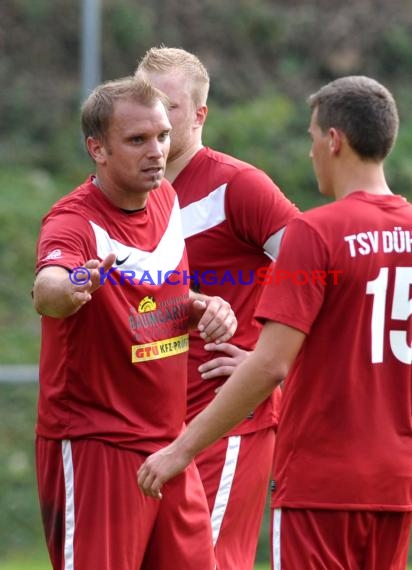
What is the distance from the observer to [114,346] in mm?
4270

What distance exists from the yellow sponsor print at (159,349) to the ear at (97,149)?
71 cm

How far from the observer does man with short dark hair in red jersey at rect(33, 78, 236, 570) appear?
14.0 ft

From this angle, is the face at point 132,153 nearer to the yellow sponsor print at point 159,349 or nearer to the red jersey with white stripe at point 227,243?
the yellow sponsor print at point 159,349

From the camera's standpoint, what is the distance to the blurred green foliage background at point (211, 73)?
38.0ft

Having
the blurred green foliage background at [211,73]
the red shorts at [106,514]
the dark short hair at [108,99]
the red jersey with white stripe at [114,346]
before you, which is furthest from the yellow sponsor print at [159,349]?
the blurred green foliage background at [211,73]

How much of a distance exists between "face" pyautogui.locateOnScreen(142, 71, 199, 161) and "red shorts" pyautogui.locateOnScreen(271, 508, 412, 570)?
180 cm

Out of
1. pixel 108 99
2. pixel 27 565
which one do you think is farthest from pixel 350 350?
pixel 27 565

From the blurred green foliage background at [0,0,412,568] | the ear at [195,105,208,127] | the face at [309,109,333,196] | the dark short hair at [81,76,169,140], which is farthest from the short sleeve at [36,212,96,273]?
the blurred green foliage background at [0,0,412,568]

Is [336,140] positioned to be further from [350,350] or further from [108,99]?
[108,99]

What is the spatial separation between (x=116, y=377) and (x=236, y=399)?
59 cm

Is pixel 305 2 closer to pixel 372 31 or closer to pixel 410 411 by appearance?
pixel 372 31

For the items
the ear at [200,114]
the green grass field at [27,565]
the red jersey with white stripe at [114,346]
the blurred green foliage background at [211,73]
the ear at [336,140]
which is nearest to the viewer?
the ear at [336,140]

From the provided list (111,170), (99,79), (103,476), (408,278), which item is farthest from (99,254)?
(99,79)

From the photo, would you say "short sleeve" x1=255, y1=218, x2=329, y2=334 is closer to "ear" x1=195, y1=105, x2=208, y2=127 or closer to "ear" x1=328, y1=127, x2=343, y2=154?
"ear" x1=328, y1=127, x2=343, y2=154
